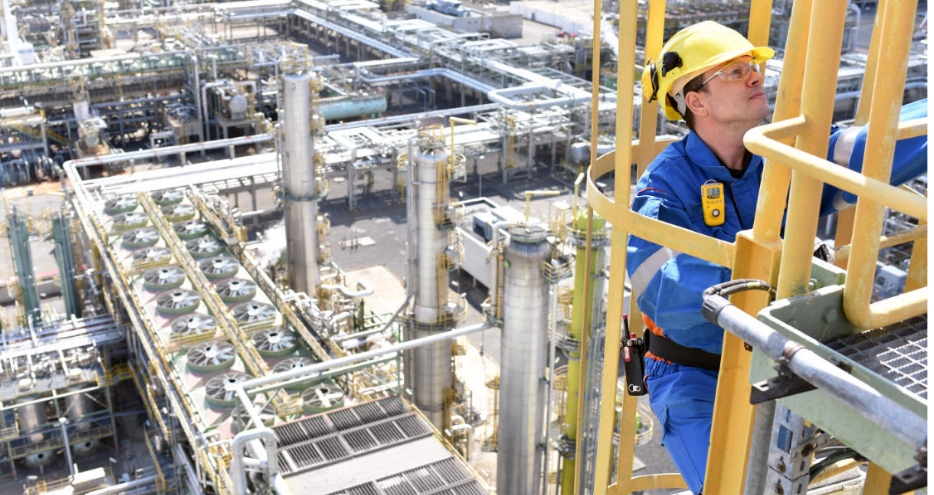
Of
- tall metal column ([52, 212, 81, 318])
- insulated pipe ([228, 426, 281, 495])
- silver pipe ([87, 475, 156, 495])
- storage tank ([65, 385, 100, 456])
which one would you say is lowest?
storage tank ([65, 385, 100, 456])

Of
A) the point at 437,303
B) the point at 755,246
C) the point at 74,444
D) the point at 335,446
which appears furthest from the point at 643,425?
the point at 755,246

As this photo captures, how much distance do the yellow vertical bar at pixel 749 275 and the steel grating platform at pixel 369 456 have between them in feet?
32.4

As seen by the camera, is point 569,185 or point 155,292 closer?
point 155,292

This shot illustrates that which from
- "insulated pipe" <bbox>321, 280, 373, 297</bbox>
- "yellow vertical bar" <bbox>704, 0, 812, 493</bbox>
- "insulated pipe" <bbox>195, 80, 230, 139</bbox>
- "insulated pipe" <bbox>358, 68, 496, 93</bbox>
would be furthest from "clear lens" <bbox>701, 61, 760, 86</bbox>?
"insulated pipe" <bbox>195, 80, 230, 139</bbox>

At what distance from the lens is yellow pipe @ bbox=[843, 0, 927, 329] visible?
3555 millimetres

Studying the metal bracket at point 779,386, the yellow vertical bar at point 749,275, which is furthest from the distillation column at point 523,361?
the metal bracket at point 779,386

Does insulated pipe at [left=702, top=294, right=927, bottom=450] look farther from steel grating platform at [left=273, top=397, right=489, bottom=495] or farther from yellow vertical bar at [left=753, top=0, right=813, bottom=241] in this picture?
steel grating platform at [left=273, top=397, right=489, bottom=495]

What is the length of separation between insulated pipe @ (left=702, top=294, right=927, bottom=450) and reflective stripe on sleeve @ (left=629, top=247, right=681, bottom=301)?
1.19m

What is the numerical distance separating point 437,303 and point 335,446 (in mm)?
5508

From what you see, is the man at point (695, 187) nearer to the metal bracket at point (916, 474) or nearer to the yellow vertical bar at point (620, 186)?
the yellow vertical bar at point (620, 186)

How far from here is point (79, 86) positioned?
136ft

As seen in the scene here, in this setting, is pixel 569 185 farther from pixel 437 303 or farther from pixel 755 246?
pixel 755 246

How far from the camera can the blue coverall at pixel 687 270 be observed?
4.96m

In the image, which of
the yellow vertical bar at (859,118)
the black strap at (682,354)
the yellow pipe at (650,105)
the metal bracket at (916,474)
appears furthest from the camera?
the yellow pipe at (650,105)
